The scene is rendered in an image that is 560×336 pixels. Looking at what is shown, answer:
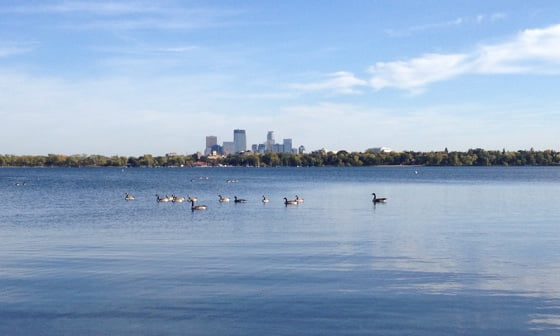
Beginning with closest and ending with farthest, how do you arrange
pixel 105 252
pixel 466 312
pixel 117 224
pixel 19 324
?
pixel 19 324 < pixel 466 312 < pixel 105 252 < pixel 117 224

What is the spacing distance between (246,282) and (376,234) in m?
13.2

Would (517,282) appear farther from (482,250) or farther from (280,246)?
(280,246)

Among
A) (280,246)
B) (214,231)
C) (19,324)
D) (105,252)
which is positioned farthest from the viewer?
(214,231)

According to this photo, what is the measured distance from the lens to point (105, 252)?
24359 millimetres

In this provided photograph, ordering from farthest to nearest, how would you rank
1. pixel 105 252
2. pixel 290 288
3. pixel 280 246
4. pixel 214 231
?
pixel 214 231
pixel 280 246
pixel 105 252
pixel 290 288

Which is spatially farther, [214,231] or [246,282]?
[214,231]

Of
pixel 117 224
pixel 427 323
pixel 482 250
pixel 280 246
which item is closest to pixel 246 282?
pixel 427 323

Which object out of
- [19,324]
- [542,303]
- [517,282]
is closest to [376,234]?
[517,282]

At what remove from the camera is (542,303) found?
15.8 metres

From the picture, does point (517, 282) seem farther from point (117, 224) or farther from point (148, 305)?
point (117, 224)

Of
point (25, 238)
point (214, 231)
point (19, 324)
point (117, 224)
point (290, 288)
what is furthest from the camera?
point (117, 224)

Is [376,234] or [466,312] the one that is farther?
[376,234]

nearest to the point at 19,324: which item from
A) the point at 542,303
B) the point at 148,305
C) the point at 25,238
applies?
the point at 148,305

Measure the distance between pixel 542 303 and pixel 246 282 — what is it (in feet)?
26.5
